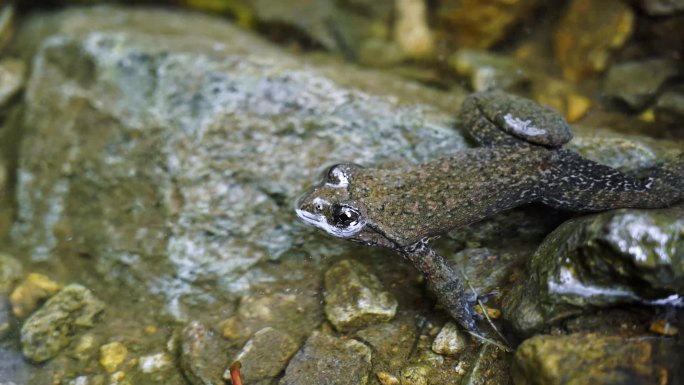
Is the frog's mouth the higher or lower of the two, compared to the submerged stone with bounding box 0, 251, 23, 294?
higher

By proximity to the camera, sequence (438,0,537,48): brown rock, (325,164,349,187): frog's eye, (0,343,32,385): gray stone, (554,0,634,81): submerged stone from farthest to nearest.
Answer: (438,0,537,48): brown rock, (554,0,634,81): submerged stone, (0,343,32,385): gray stone, (325,164,349,187): frog's eye

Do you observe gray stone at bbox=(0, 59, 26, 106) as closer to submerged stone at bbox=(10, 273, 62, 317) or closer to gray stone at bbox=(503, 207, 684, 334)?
submerged stone at bbox=(10, 273, 62, 317)

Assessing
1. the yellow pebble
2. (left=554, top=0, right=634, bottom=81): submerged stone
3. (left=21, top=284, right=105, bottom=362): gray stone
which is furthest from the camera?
(left=554, top=0, right=634, bottom=81): submerged stone

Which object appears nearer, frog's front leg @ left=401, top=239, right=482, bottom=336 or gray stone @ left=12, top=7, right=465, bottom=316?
frog's front leg @ left=401, top=239, right=482, bottom=336

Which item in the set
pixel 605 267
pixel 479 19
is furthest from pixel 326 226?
pixel 479 19

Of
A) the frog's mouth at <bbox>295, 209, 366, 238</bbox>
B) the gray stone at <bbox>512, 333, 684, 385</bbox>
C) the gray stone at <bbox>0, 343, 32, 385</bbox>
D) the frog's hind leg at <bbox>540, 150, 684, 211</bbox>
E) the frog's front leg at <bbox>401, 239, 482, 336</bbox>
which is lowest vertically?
the gray stone at <bbox>0, 343, 32, 385</bbox>

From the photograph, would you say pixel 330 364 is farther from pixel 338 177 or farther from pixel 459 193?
pixel 459 193

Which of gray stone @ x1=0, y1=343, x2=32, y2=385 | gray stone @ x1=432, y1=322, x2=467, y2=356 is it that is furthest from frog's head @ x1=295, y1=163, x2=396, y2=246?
gray stone @ x1=0, y1=343, x2=32, y2=385
